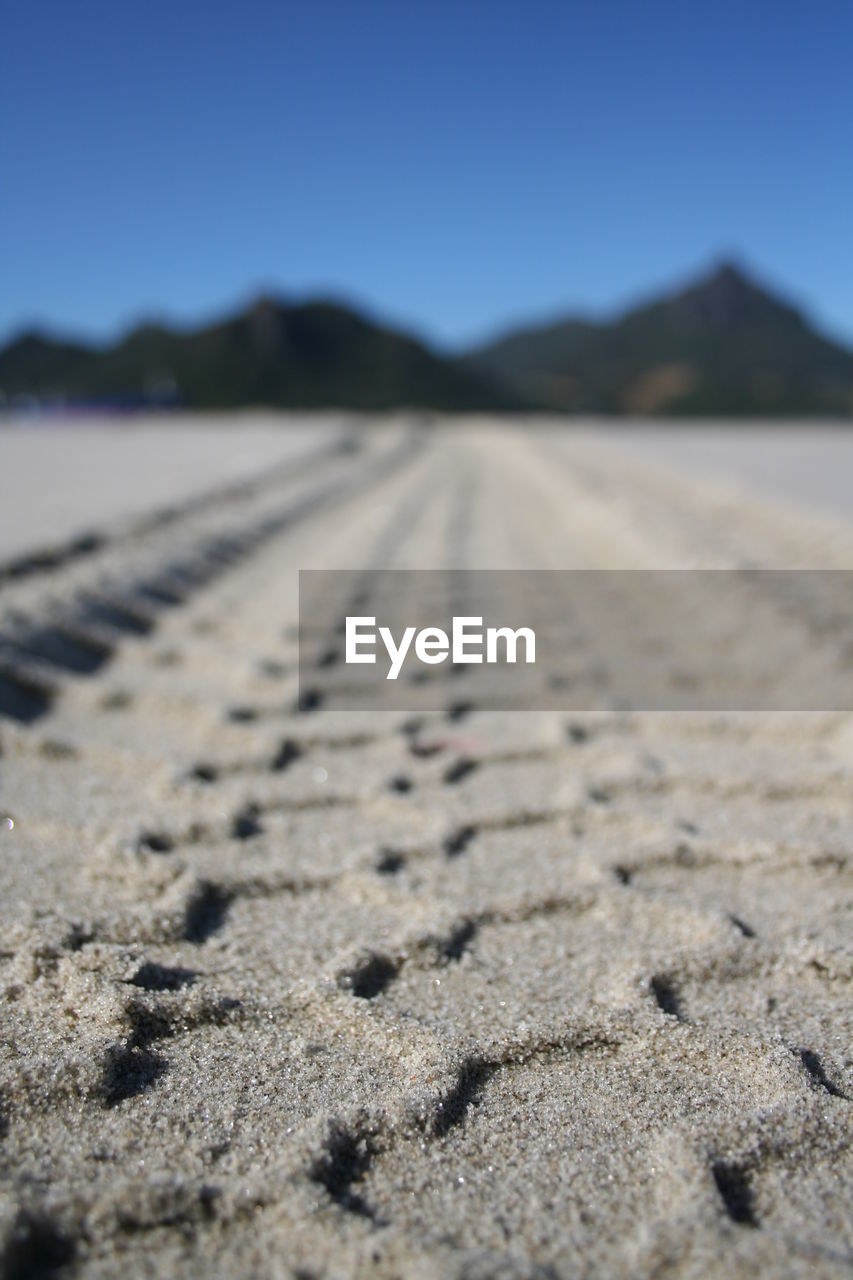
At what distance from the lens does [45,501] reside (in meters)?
6.27

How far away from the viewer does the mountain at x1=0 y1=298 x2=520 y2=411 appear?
43344 mm

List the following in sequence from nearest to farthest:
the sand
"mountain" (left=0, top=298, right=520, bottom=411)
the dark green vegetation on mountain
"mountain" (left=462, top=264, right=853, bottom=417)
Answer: the sand → "mountain" (left=462, top=264, right=853, bottom=417) → the dark green vegetation on mountain → "mountain" (left=0, top=298, right=520, bottom=411)

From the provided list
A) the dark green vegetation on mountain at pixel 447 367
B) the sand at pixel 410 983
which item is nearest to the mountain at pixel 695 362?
the dark green vegetation on mountain at pixel 447 367

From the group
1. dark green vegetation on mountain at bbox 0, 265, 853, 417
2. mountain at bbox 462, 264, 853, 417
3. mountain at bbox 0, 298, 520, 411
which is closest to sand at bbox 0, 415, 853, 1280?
dark green vegetation on mountain at bbox 0, 265, 853, 417

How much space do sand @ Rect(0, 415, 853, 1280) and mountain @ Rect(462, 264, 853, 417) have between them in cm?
3610

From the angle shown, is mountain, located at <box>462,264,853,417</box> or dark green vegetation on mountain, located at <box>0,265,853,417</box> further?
dark green vegetation on mountain, located at <box>0,265,853,417</box>

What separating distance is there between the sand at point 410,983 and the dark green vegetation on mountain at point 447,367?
3386cm

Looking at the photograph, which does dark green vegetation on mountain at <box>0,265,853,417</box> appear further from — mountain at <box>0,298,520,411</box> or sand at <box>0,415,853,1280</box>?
sand at <box>0,415,853,1280</box>

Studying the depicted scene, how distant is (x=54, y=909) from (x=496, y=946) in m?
0.66

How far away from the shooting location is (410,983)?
1538mm

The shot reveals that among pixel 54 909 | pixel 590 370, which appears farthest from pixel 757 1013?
pixel 590 370

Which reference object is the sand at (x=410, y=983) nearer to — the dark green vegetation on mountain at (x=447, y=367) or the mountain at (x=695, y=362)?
the dark green vegetation on mountain at (x=447, y=367)

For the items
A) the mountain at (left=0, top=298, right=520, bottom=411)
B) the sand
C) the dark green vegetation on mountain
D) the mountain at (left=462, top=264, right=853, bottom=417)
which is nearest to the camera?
the sand

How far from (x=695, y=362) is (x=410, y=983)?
55.1 metres
